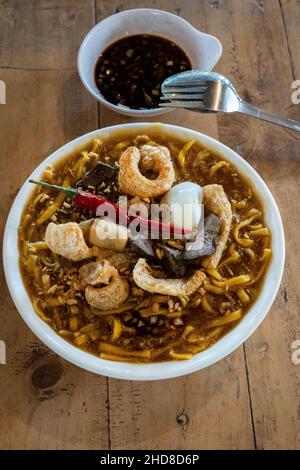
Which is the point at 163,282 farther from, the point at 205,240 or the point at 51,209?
the point at 51,209

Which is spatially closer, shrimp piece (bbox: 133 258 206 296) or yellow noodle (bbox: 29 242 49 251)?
shrimp piece (bbox: 133 258 206 296)

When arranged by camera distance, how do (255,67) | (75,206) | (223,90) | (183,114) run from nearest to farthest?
(75,206), (223,90), (183,114), (255,67)

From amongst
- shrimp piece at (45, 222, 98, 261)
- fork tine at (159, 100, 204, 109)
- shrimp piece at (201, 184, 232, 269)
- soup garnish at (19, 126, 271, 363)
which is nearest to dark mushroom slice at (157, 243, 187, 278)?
soup garnish at (19, 126, 271, 363)

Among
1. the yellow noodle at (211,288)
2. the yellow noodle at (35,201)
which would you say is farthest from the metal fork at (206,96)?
the yellow noodle at (211,288)

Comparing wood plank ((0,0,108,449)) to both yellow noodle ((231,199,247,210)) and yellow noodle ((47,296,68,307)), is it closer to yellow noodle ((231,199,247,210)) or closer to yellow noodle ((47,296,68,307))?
yellow noodle ((47,296,68,307))

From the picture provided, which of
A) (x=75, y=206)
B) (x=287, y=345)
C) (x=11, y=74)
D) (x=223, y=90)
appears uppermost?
(x=11, y=74)

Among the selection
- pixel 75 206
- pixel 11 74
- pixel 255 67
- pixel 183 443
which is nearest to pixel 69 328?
pixel 75 206

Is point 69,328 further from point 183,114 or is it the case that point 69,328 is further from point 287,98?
point 287,98
